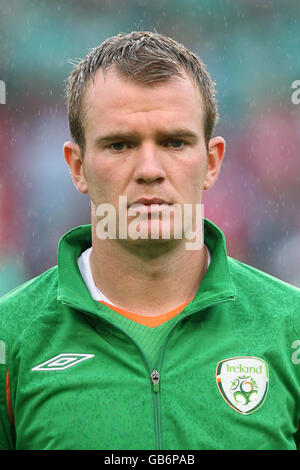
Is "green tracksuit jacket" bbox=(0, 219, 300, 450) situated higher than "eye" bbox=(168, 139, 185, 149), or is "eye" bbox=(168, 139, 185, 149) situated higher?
"eye" bbox=(168, 139, 185, 149)

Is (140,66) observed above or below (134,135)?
above

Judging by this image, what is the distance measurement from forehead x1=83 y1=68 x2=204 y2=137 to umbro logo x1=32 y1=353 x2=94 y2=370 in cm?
71

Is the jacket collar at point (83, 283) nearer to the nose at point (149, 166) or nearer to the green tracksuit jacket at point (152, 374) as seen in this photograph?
the green tracksuit jacket at point (152, 374)

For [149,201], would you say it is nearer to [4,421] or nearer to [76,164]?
[76,164]

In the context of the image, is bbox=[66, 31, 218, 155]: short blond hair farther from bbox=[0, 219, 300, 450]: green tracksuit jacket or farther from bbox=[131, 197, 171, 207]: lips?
bbox=[0, 219, 300, 450]: green tracksuit jacket

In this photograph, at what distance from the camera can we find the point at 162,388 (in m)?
2.08

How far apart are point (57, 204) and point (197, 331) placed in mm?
4777

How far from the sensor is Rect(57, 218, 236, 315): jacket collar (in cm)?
222

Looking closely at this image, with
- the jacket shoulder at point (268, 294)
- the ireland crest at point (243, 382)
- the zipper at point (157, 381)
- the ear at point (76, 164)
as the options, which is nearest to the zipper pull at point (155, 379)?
the zipper at point (157, 381)

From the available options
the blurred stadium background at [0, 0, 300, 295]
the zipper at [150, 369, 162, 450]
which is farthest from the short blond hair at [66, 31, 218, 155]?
the blurred stadium background at [0, 0, 300, 295]

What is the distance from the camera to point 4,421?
2.22 m

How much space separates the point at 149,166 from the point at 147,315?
503 millimetres

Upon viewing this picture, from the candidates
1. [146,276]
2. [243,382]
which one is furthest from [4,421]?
[243,382]

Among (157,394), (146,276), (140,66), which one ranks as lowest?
(157,394)
